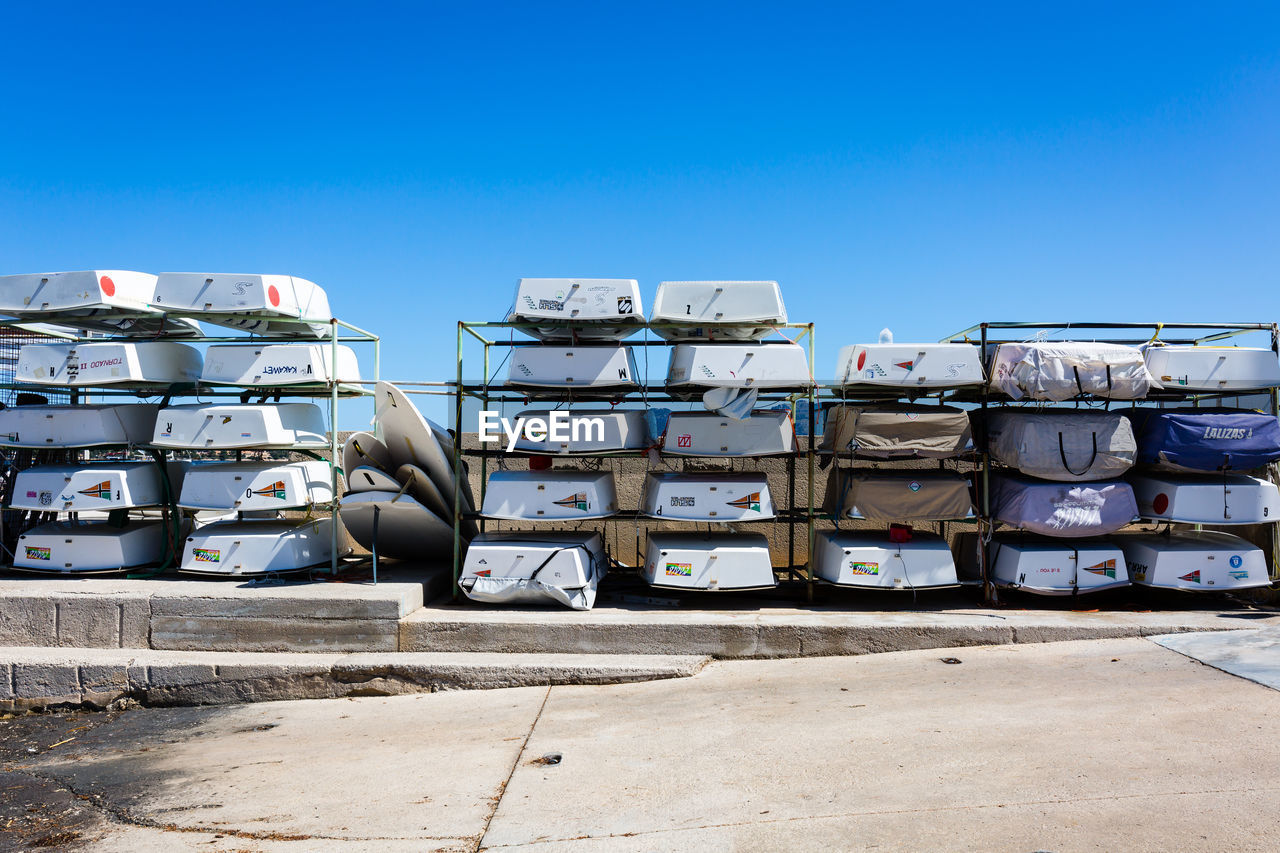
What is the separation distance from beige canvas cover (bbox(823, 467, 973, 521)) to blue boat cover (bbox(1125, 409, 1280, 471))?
1952 mm

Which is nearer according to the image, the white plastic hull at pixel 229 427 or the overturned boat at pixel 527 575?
the overturned boat at pixel 527 575

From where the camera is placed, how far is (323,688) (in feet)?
23.7

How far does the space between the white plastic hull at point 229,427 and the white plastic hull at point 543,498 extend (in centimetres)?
203

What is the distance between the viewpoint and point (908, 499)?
814 centimetres

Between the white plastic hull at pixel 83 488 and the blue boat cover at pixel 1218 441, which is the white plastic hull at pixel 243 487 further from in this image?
the blue boat cover at pixel 1218 441

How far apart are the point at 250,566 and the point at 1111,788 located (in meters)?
7.32

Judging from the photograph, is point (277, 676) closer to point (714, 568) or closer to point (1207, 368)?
point (714, 568)

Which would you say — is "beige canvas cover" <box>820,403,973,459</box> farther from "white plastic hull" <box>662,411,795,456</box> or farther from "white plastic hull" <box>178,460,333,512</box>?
"white plastic hull" <box>178,460,333,512</box>

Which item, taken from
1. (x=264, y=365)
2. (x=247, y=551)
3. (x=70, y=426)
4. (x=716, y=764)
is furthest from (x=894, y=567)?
(x=70, y=426)

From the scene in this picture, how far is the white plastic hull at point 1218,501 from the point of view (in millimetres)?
8031

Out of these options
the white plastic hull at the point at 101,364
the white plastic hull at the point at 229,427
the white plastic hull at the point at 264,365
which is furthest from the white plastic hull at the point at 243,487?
the white plastic hull at the point at 101,364

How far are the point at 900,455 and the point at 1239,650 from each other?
3.10 metres

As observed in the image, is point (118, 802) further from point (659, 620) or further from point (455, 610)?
point (659, 620)

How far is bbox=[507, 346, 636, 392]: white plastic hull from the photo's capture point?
8.14 metres
